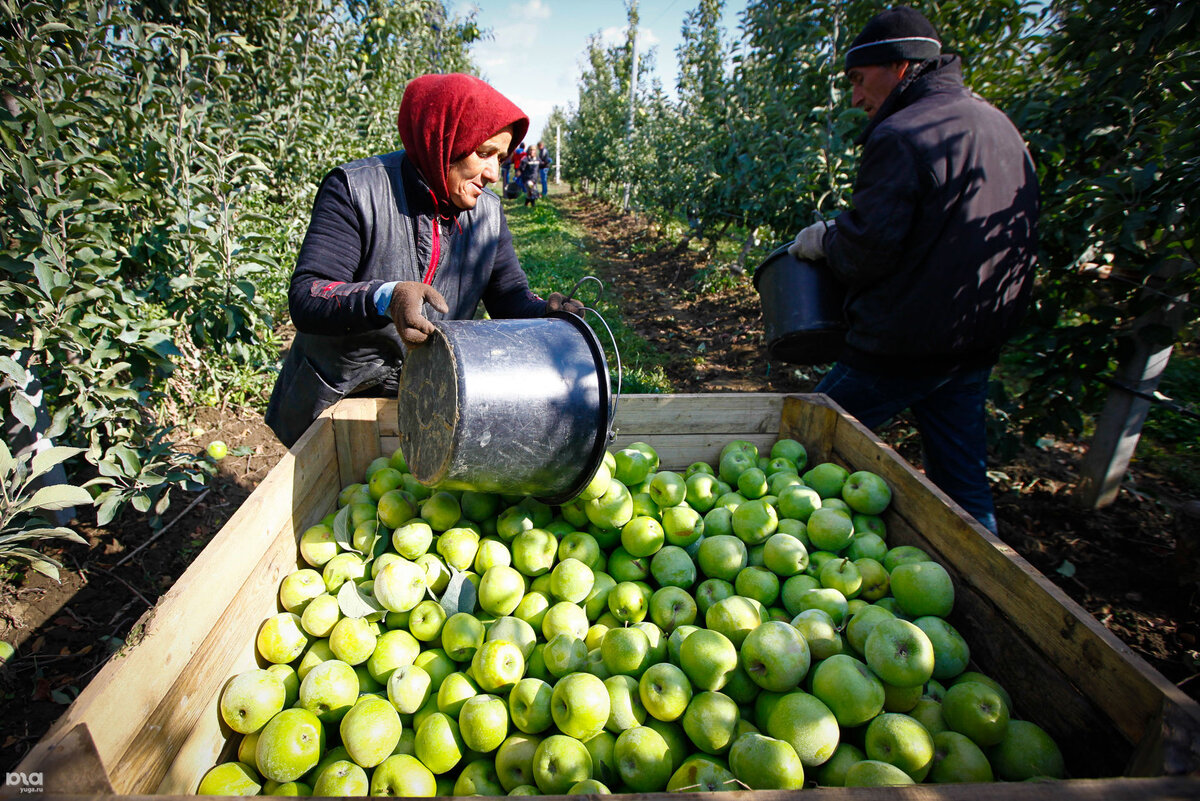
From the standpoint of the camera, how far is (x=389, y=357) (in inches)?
96.6

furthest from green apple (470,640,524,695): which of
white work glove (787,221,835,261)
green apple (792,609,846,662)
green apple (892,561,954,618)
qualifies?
white work glove (787,221,835,261)

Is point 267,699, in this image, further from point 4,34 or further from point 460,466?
point 4,34

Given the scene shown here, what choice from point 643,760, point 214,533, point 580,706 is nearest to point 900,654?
point 643,760

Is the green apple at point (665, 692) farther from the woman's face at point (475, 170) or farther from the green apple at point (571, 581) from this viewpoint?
the woman's face at point (475, 170)

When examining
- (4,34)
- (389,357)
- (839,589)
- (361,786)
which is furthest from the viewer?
(4,34)

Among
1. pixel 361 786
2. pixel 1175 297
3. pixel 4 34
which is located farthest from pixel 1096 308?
pixel 4 34

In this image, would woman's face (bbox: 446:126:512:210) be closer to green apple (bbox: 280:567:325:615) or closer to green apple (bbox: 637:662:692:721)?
green apple (bbox: 280:567:325:615)

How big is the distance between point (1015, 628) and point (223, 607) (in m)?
1.90

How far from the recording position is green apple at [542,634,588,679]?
58.1 inches

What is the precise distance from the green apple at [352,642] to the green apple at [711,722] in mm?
821

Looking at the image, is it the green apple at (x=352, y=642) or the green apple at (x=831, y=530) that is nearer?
the green apple at (x=352, y=642)

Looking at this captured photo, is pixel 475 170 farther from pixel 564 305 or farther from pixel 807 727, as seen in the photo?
pixel 807 727

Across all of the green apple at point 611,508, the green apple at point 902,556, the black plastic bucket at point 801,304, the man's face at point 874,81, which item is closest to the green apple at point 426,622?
the green apple at point 611,508

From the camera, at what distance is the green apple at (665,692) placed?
1336 mm
